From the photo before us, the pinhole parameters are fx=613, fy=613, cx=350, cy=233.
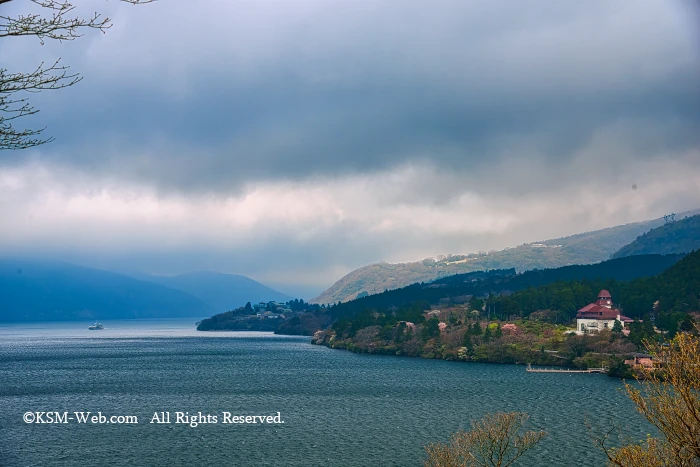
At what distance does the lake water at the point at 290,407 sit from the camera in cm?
4734

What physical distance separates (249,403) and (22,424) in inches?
918

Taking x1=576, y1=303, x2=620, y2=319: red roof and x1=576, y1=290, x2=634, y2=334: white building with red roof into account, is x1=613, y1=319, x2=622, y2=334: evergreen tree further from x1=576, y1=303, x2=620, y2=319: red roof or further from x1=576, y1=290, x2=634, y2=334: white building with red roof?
x1=576, y1=303, x2=620, y2=319: red roof

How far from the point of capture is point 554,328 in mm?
138500

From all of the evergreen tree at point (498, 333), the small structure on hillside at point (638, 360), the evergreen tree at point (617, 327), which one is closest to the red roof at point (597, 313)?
the evergreen tree at point (617, 327)

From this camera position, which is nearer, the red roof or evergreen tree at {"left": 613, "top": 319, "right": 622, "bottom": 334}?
evergreen tree at {"left": 613, "top": 319, "right": 622, "bottom": 334}

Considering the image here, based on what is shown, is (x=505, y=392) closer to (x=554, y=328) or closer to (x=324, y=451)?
(x=324, y=451)

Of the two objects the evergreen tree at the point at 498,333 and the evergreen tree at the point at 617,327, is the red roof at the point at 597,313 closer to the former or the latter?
the evergreen tree at the point at 617,327

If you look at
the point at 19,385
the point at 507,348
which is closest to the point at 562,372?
the point at 507,348

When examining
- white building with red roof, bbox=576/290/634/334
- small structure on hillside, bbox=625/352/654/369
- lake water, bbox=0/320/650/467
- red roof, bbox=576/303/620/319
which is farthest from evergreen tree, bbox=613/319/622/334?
lake water, bbox=0/320/650/467

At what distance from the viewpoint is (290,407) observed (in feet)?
224

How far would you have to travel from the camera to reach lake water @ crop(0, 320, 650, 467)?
4734cm

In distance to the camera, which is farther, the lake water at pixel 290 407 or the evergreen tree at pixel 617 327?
the evergreen tree at pixel 617 327

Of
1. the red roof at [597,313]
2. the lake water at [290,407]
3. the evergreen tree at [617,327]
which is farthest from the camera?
the red roof at [597,313]

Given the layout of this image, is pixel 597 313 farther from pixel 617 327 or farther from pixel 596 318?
pixel 617 327
